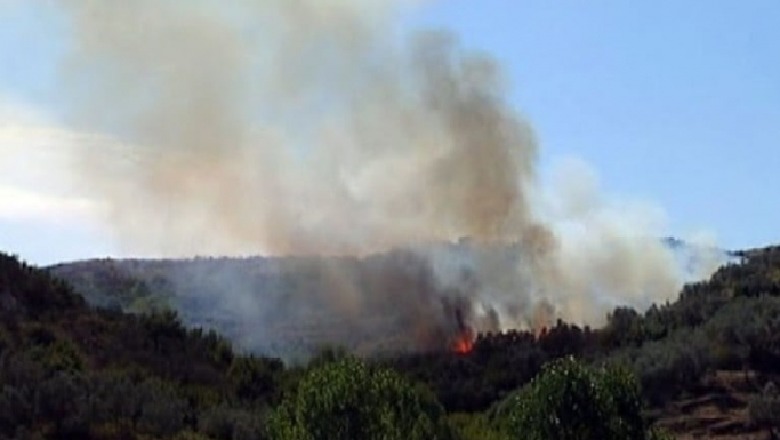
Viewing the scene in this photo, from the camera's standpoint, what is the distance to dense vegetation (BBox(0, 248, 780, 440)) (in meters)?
22.0

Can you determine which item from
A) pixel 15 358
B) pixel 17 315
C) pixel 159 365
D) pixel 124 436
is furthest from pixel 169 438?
pixel 17 315

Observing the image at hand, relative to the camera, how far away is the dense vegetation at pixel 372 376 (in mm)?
22031

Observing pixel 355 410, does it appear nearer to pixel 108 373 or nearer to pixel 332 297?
pixel 108 373

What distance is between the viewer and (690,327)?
4362 centimetres

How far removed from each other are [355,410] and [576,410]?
145 inches

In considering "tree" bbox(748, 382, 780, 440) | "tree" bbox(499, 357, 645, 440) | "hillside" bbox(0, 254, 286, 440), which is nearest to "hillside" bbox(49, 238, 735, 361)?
"hillside" bbox(0, 254, 286, 440)

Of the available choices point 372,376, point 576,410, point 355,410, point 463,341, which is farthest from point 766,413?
point 463,341

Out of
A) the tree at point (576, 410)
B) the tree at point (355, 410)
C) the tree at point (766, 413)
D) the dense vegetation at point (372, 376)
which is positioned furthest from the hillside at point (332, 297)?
the tree at point (576, 410)

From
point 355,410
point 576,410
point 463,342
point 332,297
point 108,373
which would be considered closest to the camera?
point 576,410

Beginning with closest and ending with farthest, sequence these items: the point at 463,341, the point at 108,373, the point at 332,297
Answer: the point at 108,373 < the point at 463,341 < the point at 332,297

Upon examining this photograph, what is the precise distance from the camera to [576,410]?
21359mm

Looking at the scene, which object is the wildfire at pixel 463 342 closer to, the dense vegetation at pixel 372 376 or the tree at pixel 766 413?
the dense vegetation at pixel 372 376

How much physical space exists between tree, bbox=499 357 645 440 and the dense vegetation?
2cm

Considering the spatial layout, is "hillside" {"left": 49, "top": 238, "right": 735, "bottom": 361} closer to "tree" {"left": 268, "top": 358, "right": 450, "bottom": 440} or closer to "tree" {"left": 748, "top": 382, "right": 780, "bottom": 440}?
"tree" {"left": 748, "top": 382, "right": 780, "bottom": 440}
